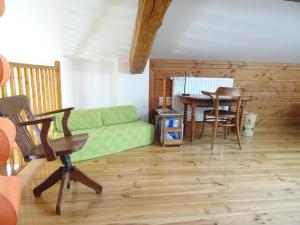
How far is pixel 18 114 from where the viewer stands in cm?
177

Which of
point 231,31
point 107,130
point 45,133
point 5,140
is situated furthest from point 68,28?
point 5,140

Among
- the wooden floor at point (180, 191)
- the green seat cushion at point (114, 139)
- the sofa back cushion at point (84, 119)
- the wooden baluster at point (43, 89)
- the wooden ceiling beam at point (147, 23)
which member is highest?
the wooden ceiling beam at point (147, 23)

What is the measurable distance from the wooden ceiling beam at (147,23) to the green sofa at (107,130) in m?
0.87

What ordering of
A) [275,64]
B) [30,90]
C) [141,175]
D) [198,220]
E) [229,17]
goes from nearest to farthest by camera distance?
[198,220], [141,175], [30,90], [229,17], [275,64]

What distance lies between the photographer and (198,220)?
155 cm

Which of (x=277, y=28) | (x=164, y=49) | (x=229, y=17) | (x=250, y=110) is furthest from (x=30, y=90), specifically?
(x=250, y=110)

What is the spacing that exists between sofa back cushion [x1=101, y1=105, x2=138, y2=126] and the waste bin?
74.8 inches

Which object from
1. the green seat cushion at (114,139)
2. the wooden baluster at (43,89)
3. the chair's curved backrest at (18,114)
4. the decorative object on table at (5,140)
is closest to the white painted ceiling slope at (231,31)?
the green seat cushion at (114,139)

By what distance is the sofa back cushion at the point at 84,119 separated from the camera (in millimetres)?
2840

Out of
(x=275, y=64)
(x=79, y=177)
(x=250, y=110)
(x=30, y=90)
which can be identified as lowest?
(x=79, y=177)

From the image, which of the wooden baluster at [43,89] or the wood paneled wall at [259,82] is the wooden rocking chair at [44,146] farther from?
the wood paneled wall at [259,82]

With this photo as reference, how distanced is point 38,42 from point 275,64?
410 cm

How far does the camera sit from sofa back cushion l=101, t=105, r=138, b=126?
313cm

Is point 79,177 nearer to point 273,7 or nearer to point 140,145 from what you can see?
point 140,145
